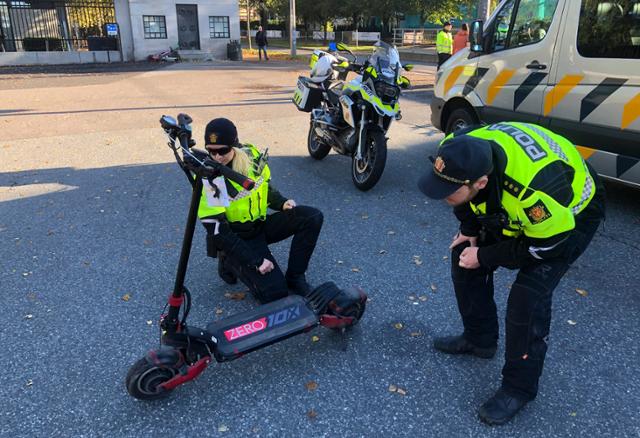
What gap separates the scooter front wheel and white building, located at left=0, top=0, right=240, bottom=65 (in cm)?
2501

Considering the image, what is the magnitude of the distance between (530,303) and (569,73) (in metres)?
3.53

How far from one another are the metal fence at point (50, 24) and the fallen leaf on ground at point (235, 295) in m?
25.0

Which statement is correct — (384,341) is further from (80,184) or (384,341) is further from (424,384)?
(80,184)

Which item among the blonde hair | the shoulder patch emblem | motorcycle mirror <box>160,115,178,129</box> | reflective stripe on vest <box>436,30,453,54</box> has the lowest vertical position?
the blonde hair

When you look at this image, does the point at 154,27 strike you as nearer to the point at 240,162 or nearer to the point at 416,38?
the point at 416,38

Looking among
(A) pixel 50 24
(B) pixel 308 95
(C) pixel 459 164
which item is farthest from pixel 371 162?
(A) pixel 50 24

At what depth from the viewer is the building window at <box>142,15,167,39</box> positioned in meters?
25.2

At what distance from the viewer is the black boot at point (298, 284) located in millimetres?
3467

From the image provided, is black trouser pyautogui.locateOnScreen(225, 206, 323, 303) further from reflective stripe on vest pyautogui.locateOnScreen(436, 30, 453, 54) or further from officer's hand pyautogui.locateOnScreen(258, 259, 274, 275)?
reflective stripe on vest pyautogui.locateOnScreen(436, 30, 453, 54)

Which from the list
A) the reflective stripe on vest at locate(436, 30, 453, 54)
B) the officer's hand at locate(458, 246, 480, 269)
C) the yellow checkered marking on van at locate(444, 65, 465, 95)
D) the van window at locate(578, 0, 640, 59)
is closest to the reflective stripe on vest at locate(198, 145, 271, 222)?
the officer's hand at locate(458, 246, 480, 269)

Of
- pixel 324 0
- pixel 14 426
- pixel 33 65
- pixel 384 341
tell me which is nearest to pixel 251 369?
A: pixel 384 341

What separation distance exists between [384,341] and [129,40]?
26.2 metres

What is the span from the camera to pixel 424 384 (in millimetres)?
2680

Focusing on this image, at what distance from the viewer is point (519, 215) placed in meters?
2.04
